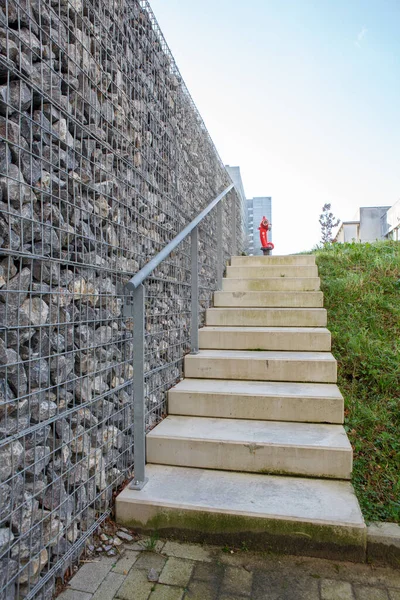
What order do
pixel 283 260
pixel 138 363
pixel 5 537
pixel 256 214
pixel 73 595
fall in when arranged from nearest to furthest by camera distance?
pixel 5 537
pixel 73 595
pixel 138 363
pixel 283 260
pixel 256 214

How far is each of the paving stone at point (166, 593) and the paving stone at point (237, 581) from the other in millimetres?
169

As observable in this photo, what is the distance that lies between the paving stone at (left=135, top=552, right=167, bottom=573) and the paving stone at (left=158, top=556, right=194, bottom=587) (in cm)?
2

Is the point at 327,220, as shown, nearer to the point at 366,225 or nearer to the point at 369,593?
the point at 366,225

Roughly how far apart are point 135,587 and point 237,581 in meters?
0.40

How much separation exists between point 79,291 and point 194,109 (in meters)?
2.92

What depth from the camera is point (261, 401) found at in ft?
8.14

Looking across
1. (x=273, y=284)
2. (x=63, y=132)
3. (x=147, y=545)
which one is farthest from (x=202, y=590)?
(x=273, y=284)

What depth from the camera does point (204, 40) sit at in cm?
464

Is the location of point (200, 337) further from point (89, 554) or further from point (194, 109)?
point (194, 109)

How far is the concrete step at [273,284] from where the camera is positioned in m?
3.98

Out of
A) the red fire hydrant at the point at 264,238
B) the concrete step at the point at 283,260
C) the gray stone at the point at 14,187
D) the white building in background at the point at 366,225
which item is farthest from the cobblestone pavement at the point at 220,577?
the white building in background at the point at 366,225

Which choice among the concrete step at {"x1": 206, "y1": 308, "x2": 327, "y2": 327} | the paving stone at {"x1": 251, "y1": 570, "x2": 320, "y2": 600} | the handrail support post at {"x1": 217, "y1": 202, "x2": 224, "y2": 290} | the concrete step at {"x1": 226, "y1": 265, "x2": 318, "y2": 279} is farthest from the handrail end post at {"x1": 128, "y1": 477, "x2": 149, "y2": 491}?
the concrete step at {"x1": 226, "y1": 265, "x2": 318, "y2": 279}

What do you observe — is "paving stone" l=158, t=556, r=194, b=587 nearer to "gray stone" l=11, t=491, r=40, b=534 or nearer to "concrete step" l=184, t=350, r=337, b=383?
"gray stone" l=11, t=491, r=40, b=534

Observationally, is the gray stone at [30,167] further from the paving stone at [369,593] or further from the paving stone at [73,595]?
the paving stone at [369,593]
